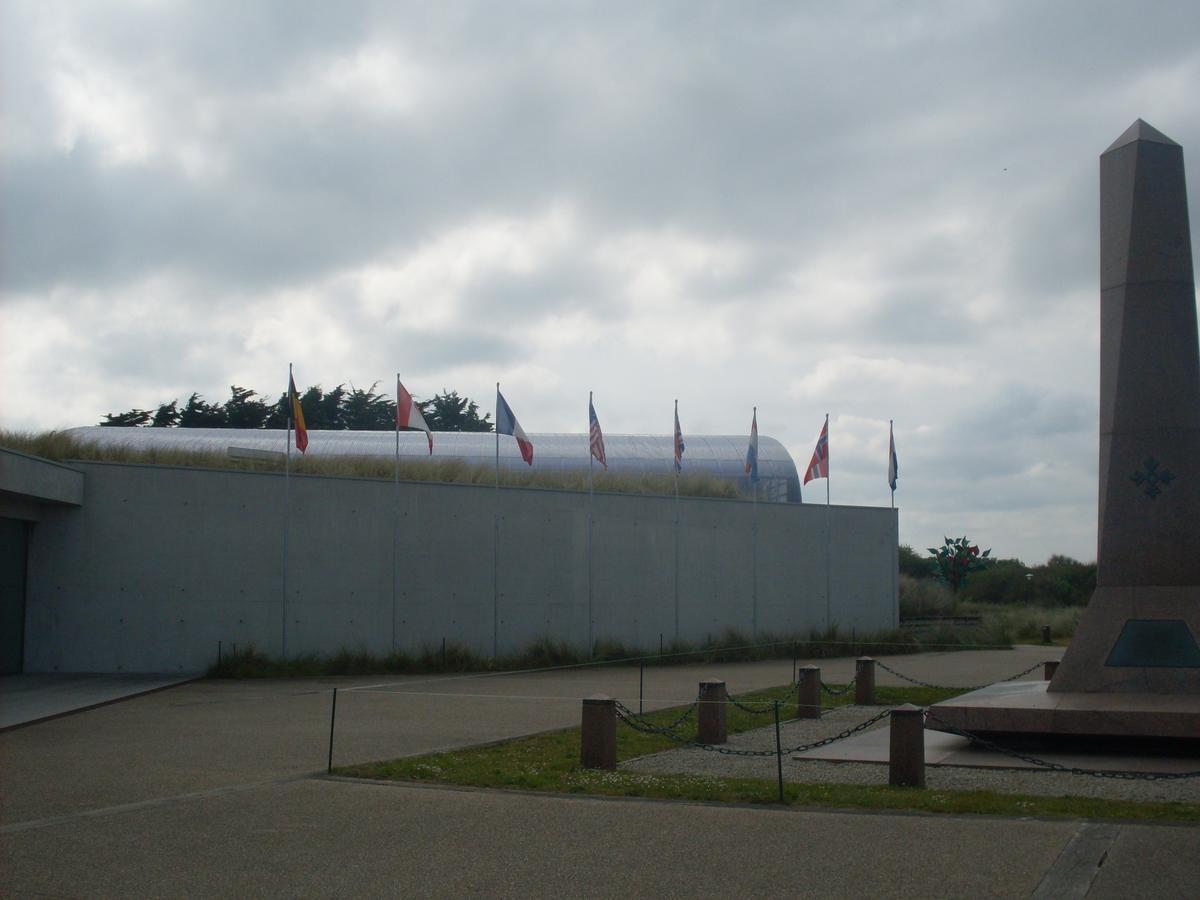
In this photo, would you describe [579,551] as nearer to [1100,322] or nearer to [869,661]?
[869,661]

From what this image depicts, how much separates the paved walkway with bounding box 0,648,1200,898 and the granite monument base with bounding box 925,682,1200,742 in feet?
13.5

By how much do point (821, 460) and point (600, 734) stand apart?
22.6 m

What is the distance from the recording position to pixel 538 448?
45.7 metres

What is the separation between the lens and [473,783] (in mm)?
11883

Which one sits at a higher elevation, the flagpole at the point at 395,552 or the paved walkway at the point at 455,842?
the flagpole at the point at 395,552

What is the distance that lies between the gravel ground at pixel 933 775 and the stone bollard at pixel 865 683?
16.6 feet

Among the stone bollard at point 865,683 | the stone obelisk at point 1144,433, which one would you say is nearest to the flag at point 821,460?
the stone bollard at point 865,683

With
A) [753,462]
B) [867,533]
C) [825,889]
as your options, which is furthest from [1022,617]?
[825,889]

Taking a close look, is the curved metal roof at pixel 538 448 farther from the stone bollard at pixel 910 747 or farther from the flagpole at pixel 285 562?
the stone bollard at pixel 910 747

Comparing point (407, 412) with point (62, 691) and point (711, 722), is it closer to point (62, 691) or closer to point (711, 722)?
point (62, 691)

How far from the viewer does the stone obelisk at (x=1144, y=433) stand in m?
15.2

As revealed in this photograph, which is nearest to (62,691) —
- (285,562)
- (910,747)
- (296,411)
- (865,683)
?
(285,562)

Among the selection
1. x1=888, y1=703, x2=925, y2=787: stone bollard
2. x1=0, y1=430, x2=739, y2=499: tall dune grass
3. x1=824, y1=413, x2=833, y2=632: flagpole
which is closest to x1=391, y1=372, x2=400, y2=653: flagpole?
x1=0, y1=430, x2=739, y2=499: tall dune grass

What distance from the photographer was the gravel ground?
1136cm
